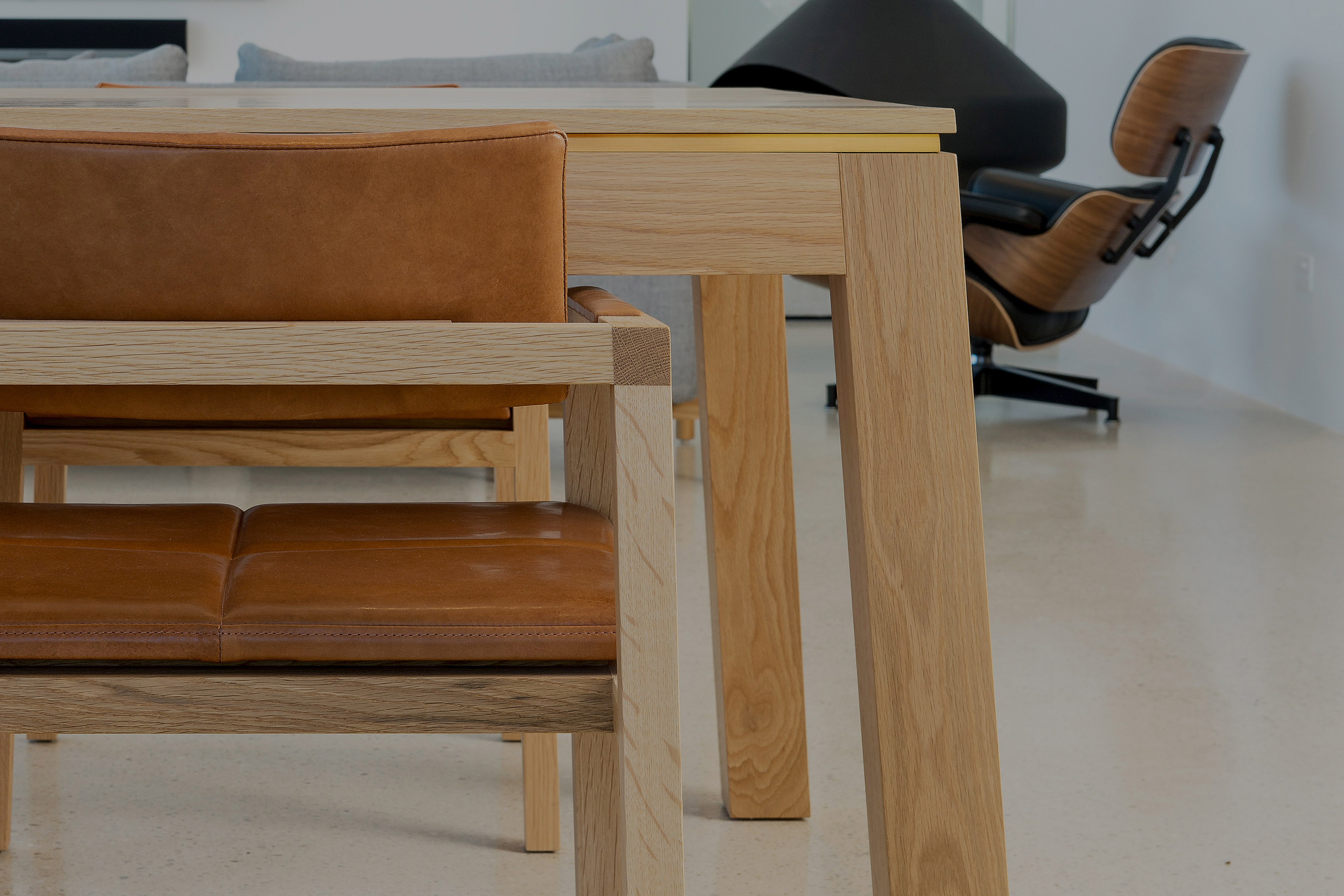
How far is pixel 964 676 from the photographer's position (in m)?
0.95

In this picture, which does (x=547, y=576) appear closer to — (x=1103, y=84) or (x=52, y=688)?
(x=52, y=688)

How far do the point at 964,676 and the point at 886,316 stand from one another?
0.26 metres

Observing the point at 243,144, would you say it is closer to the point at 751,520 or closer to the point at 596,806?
the point at 596,806

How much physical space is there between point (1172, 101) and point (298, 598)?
289 cm

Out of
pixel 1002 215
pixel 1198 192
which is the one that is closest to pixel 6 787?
pixel 1002 215

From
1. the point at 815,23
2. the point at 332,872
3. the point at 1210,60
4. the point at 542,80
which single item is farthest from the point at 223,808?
the point at 815,23

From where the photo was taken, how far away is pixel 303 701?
0.73m

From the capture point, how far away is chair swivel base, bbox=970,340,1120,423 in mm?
3531

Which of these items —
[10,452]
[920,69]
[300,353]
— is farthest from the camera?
[920,69]

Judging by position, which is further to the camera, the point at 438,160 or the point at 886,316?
the point at 886,316

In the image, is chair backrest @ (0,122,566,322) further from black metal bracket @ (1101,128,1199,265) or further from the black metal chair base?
the black metal chair base

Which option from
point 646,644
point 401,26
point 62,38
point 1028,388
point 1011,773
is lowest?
point 1011,773

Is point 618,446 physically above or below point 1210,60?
below

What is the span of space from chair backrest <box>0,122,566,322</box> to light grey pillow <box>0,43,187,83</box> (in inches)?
111
